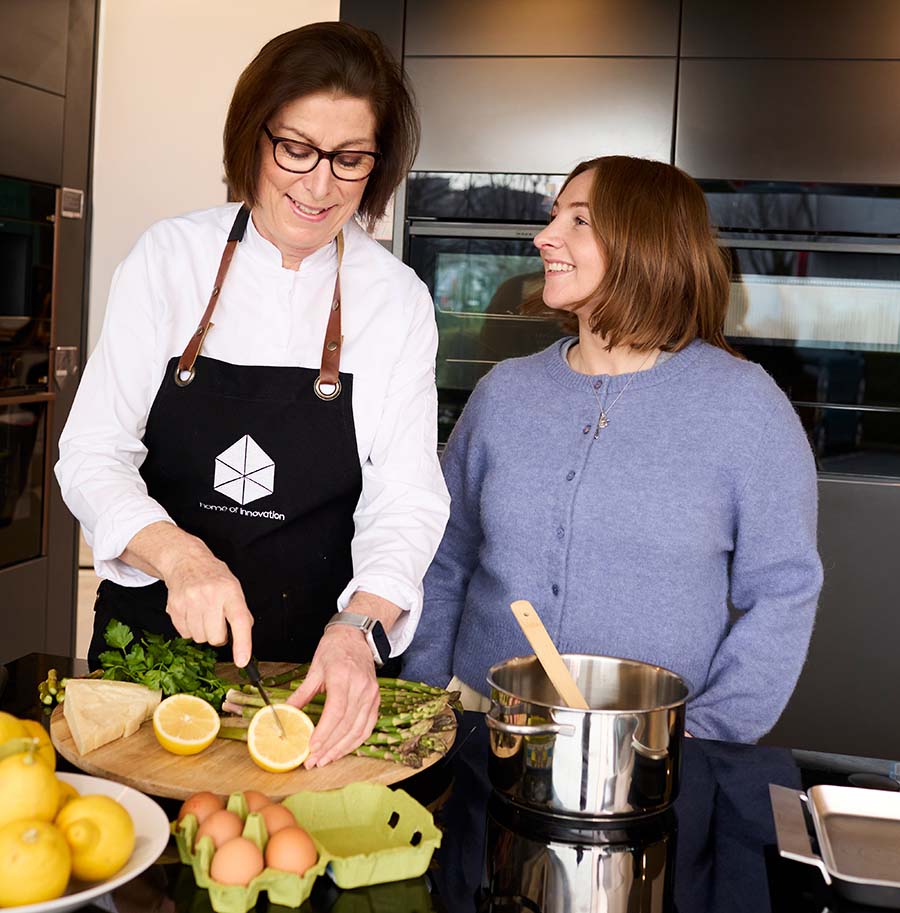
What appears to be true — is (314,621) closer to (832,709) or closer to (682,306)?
(682,306)

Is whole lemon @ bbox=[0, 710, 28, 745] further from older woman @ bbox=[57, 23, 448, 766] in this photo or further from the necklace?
the necklace

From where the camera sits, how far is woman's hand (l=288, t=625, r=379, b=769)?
1244 mm

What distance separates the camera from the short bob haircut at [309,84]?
5.24ft

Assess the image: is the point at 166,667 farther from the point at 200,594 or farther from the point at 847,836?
the point at 847,836

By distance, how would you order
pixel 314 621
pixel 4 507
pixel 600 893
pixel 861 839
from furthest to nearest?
1. pixel 4 507
2. pixel 314 621
3. pixel 861 839
4. pixel 600 893

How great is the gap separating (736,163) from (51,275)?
6.74ft

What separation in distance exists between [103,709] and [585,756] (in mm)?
545

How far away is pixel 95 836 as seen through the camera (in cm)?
87

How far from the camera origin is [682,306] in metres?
Answer: 1.86

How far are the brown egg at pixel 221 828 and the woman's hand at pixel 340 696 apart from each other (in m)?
0.28

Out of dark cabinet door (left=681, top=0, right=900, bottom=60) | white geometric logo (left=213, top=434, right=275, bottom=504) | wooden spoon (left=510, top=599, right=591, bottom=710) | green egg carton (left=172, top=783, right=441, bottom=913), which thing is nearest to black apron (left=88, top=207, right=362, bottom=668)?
white geometric logo (left=213, top=434, right=275, bottom=504)

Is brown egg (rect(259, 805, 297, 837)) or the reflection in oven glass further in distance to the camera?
the reflection in oven glass

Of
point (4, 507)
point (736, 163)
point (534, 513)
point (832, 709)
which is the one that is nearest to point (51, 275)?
point (4, 507)

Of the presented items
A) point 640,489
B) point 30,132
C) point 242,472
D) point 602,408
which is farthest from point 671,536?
point 30,132
